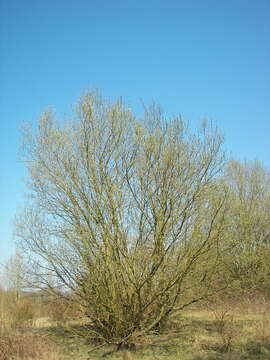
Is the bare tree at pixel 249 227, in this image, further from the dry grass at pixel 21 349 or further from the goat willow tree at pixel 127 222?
the dry grass at pixel 21 349

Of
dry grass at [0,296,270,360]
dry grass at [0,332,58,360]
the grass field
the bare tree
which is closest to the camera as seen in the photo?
dry grass at [0,332,58,360]

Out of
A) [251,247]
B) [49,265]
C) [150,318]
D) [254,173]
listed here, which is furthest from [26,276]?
[254,173]

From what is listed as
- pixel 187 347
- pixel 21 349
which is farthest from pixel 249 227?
pixel 21 349

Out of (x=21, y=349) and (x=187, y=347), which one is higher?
(x=21, y=349)

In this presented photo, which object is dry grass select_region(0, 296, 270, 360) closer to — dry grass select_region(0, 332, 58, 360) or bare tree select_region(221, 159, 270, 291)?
dry grass select_region(0, 332, 58, 360)

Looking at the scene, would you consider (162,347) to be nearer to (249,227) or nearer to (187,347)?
(187,347)

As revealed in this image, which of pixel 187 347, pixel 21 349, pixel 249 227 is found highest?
pixel 249 227

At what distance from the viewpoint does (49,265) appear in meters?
8.45

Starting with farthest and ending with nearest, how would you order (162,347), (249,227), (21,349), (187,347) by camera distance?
(249,227)
(162,347)
(187,347)
(21,349)

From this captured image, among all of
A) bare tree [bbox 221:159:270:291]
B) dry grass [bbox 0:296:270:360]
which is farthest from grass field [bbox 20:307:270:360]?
bare tree [bbox 221:159:270:291]

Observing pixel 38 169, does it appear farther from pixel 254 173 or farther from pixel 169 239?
pixel 254 173

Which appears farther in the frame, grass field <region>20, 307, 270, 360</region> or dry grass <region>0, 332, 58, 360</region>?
grass field <region>20, 307, 270, 360</region>

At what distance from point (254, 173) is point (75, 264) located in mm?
12938

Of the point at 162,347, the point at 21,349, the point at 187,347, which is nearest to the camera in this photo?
the point at 21,349
